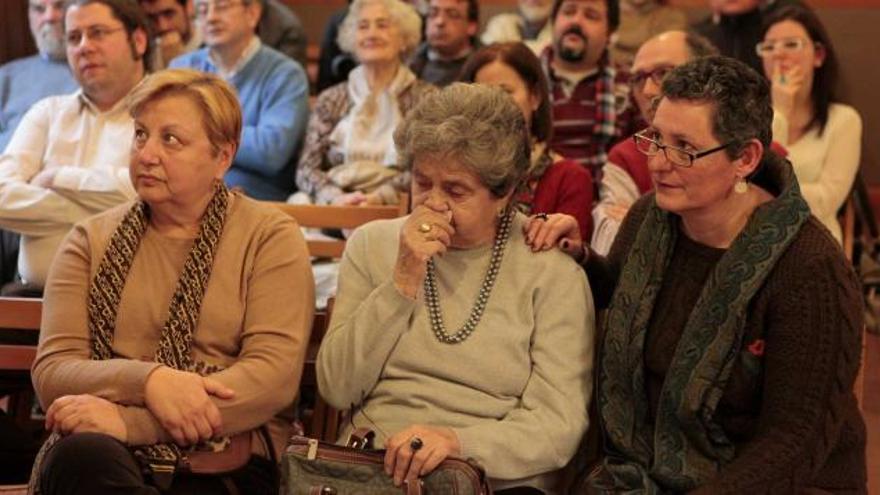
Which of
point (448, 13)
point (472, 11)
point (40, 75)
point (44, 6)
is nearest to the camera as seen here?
point (40, 75)

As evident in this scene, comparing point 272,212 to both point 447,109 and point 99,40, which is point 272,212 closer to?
point 447,109

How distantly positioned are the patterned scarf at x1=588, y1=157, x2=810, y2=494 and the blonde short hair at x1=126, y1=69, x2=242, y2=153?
2.70 ft

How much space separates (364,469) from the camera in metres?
2.29

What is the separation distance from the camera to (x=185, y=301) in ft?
8.20

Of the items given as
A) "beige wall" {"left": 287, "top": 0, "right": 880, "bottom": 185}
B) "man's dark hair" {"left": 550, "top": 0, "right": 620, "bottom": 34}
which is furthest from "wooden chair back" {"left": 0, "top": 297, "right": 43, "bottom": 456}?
"beige wall" {"left": 287, "top": 0, "right": 880, "bottom": 185}

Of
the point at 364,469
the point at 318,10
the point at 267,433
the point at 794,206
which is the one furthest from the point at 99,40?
the point at 318,10

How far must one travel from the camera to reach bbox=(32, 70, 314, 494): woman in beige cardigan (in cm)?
242

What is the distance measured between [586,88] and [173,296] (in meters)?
2.04

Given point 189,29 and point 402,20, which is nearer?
point 402,20

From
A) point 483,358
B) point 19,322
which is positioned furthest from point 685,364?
point 19,322

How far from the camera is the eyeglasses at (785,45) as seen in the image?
4352 millimetres

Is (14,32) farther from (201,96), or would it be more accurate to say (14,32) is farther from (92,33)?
(201,96)

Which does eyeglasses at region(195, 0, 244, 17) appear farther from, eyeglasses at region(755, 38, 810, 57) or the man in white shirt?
eyeglasses at region(755, 38, 810, 57)

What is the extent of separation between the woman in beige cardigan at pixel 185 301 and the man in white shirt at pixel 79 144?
849 mm
